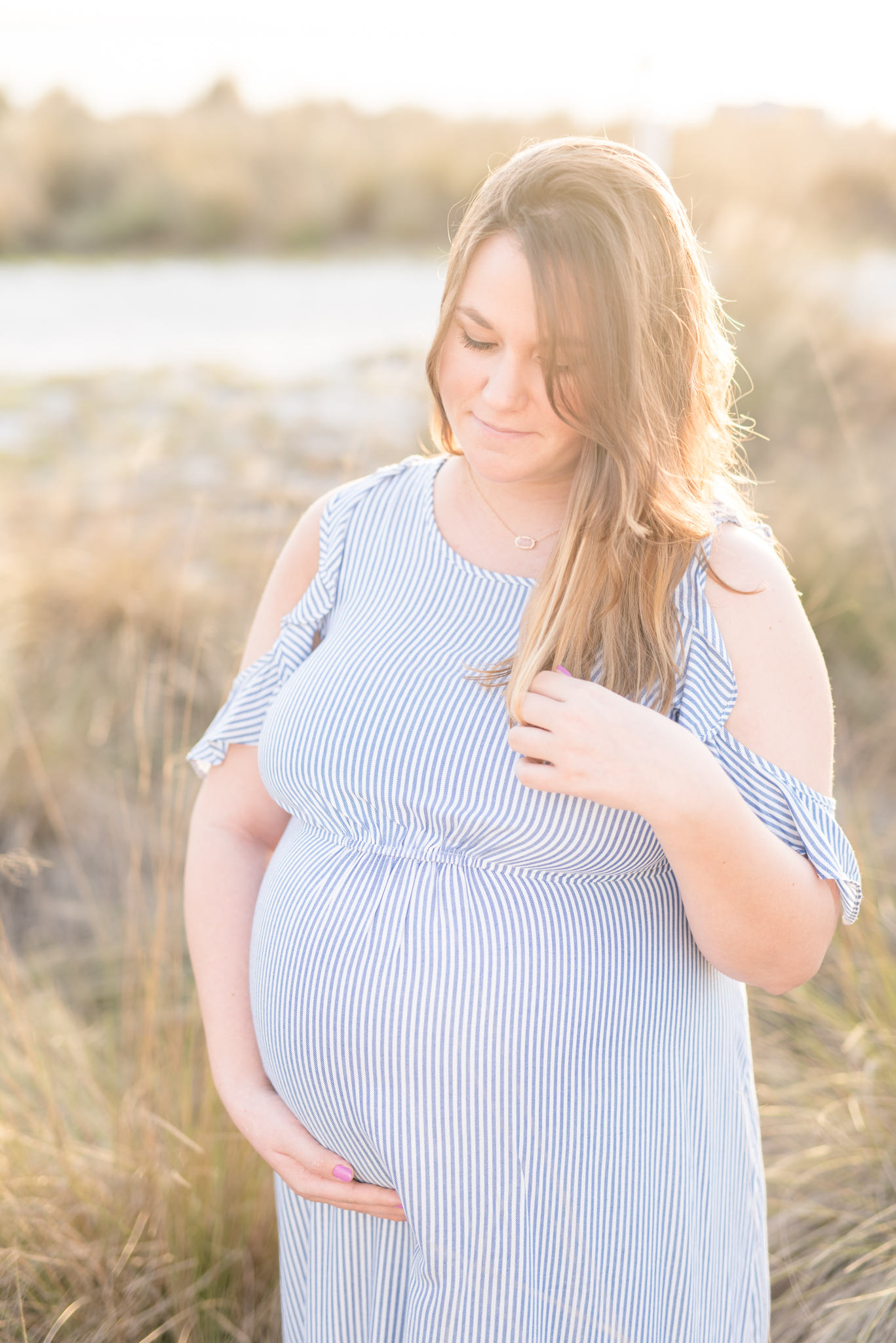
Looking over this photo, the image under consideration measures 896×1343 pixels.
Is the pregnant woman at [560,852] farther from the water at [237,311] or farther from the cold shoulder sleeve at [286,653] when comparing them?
the water at [237,311]

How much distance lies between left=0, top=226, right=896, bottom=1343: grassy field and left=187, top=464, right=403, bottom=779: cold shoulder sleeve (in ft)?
1.10

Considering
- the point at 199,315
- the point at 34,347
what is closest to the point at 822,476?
the point at 34,347

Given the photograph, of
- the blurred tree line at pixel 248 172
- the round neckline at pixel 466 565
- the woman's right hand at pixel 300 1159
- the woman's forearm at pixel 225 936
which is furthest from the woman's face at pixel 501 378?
the blurred tree line at pixel 248 172

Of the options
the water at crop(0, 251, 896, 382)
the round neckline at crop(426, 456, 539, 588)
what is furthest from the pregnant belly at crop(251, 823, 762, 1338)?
the water at crop(0, 251, 896, 382)

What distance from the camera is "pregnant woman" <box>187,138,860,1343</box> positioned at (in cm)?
109

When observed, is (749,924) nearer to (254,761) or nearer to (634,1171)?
(634,1171)

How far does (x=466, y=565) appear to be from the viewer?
1307 millimetres

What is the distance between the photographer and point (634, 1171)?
1122 mm

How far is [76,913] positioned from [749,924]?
90.0 inches

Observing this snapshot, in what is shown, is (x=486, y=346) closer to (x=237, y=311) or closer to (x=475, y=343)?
(x=475, y=343)

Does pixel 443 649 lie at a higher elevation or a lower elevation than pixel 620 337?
lower

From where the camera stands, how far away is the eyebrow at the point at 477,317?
3.77 feet

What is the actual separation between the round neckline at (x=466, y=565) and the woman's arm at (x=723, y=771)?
231 mm

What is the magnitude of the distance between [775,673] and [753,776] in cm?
11
